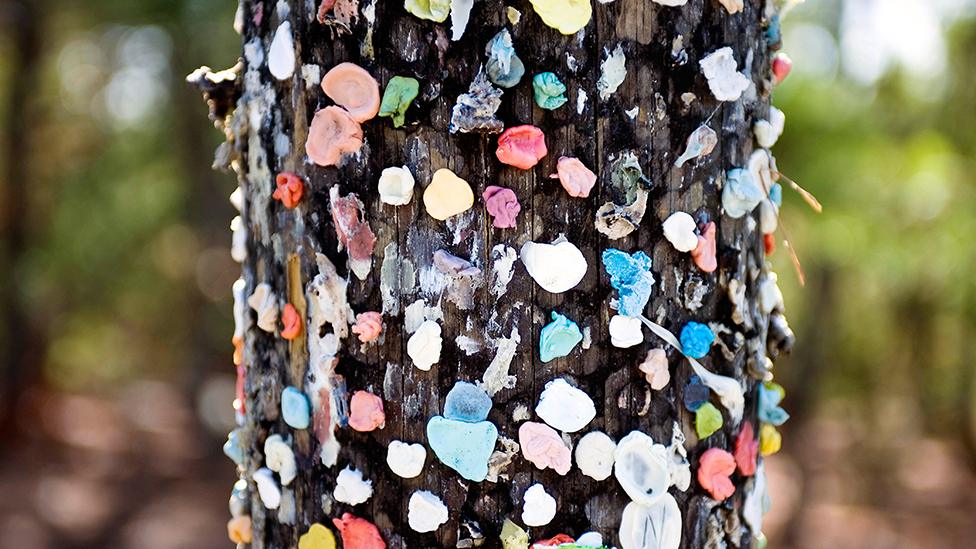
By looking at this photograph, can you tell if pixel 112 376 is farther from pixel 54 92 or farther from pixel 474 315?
pixel 474 315

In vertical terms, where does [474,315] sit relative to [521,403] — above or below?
above

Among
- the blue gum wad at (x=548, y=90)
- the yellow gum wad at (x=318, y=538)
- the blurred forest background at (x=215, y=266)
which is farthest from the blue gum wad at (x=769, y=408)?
the blurred forest background at (x=215, y=266)

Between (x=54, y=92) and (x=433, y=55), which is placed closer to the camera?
(x=433, y=55)

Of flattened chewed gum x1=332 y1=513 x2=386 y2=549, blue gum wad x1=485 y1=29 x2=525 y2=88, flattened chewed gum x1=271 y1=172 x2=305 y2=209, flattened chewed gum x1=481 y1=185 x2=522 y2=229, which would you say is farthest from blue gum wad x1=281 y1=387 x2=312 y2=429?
blue gum wad x1=485 y1=29 x2=525 y2=88

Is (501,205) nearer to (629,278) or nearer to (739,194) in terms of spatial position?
(629,278)

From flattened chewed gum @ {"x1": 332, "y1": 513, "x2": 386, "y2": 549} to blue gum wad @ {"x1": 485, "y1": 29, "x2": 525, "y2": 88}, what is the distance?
555 millimetres

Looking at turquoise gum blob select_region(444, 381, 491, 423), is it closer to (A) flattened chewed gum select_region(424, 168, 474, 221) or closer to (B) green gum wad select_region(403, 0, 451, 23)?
(A) flattened chewed gum select_region(424, 168, 474, 221)

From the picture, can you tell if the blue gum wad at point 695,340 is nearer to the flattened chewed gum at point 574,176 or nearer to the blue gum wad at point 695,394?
the blue gum wad at point 695,394

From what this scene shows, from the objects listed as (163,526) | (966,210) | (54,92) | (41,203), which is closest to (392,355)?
(966,210)

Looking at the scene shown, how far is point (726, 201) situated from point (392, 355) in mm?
456

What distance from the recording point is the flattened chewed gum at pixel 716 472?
3.56ft

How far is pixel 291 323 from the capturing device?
1107mm

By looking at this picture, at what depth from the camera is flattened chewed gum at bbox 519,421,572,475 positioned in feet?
3.29

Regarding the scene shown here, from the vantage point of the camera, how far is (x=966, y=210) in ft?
14.9
